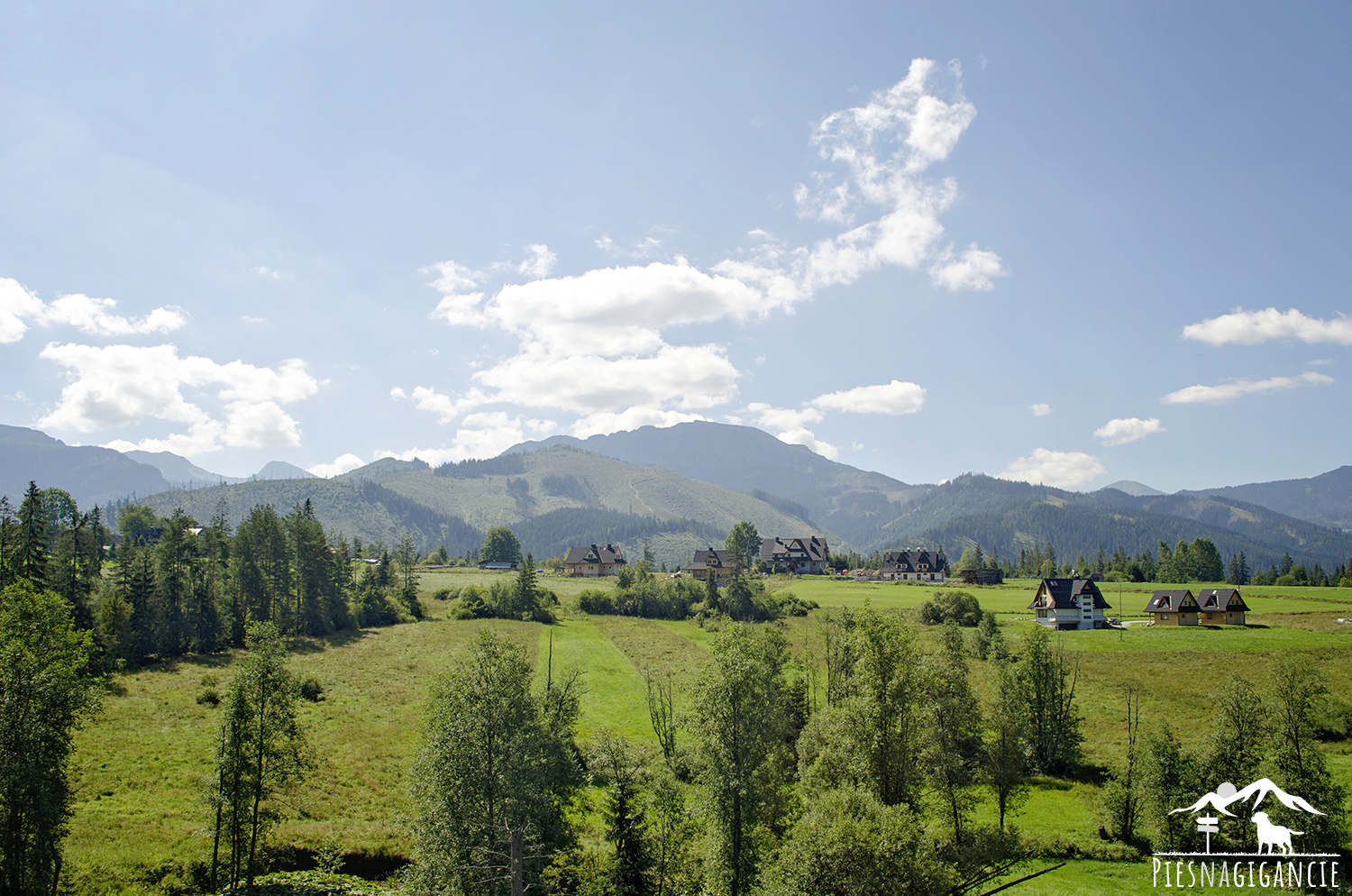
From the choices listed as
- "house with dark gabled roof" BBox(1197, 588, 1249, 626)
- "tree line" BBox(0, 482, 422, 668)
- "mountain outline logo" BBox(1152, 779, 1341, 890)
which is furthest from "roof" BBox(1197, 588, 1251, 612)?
"tree line" BBox(0, 482, 422, 668)

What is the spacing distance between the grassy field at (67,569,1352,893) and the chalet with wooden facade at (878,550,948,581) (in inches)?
1815

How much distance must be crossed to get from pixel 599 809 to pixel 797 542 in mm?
130669

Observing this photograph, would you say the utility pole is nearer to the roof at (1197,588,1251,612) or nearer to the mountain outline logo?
the mountain outline logo

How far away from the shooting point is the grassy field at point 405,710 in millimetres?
34844

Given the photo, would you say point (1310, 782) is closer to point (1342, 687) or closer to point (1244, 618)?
point (1342, 687)

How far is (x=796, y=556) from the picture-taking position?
6496 inches

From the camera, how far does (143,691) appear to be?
5572 centimetres

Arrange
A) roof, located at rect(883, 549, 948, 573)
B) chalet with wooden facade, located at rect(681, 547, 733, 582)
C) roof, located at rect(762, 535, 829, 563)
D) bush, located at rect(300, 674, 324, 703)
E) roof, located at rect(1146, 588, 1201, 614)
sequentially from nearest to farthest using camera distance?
1. bush, located at rect(300, 674, 324, 703)
2. roof, located at rect(1146, 588, 1201, 614)
3. chalet with wooden facade, located at rect(681, 547, 733, 582)
4. roof, located at rect(883, 549, 948, 573)
5. roof, located at rect(762, 535, 829, 563)

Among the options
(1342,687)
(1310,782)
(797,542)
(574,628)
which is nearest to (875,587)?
(797,542)

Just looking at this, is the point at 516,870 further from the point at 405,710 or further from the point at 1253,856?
the point at 405,710

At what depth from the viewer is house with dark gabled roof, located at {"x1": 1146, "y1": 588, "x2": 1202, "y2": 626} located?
81.1 meters

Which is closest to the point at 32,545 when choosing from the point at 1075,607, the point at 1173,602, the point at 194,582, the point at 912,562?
the point at 194,582

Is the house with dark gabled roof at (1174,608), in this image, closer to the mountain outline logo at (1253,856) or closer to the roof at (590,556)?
the mountain outline logo at (1253,856)

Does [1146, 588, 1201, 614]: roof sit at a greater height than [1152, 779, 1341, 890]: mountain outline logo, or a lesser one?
greater
